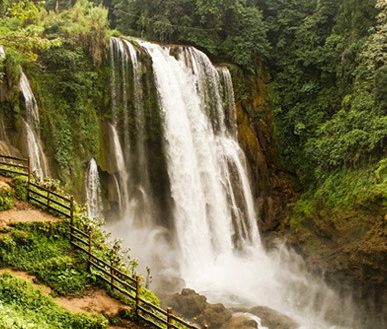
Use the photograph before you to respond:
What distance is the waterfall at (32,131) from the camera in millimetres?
16344

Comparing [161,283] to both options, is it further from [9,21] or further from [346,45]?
[346,45]

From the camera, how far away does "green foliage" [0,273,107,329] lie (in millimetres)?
9055

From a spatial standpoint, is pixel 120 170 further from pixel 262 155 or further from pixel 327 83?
pixel 327 83

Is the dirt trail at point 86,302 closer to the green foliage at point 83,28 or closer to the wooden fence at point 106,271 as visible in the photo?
the wooden fence at point 106,271

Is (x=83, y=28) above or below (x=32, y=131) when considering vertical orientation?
above

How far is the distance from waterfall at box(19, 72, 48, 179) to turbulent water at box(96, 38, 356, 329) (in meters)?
3.79

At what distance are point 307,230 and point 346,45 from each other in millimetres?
10056

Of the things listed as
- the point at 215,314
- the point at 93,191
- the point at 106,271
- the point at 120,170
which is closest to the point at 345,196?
the point at 215,314

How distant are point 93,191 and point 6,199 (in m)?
6.58

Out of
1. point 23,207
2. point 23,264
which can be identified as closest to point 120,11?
point 23,207

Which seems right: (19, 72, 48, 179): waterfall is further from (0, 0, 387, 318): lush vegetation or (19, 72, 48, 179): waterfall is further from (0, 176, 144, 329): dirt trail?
(0, 176, 144, 329): dirt trail

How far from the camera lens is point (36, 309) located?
9422mm

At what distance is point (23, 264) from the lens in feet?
34.7

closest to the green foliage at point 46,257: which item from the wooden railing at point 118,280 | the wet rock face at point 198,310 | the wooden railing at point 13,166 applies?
the wooden railing at point 118,280
